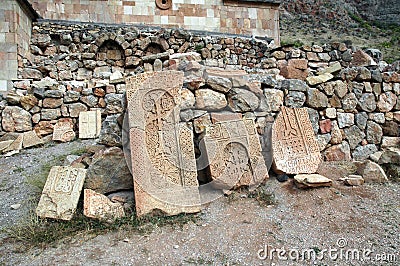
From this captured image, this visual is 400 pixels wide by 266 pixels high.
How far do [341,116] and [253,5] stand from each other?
20.9ft

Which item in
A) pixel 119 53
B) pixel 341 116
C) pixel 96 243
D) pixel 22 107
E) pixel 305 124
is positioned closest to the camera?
pixel 96 243

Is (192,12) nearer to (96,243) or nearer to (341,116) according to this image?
(341,116)

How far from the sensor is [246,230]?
2.78 metres

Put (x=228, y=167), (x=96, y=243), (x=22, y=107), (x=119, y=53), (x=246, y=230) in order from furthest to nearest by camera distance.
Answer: (x=119, y=53)
(x=22, y=107)
(x=228, y=167)
(x=246, y=230)
(x=96, y=243)

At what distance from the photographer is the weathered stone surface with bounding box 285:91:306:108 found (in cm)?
412

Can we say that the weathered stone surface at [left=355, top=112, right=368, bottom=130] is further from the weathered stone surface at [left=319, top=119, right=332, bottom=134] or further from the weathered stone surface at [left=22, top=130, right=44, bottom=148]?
the weathered stone surface at [left=22, top=130, right=44, bottom=148]

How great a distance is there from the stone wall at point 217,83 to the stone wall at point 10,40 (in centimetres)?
23

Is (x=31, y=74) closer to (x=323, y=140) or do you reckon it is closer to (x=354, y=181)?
(x=323, y=140)

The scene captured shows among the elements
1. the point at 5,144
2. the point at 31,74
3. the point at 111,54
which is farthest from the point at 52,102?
the point at 111,54

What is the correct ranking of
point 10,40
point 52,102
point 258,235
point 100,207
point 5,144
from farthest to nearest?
point 10,40 < point 52,102 < point 5,144 < point 100,207 < point 258,235

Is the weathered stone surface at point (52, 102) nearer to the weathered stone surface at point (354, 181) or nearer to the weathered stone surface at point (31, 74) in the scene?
the weathered stone surface at point (31, 74)

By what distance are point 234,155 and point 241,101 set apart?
743mm

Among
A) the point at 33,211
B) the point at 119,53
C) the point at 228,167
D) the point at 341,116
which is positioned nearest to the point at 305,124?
the point at 341,116

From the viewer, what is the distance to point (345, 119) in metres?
4.42
